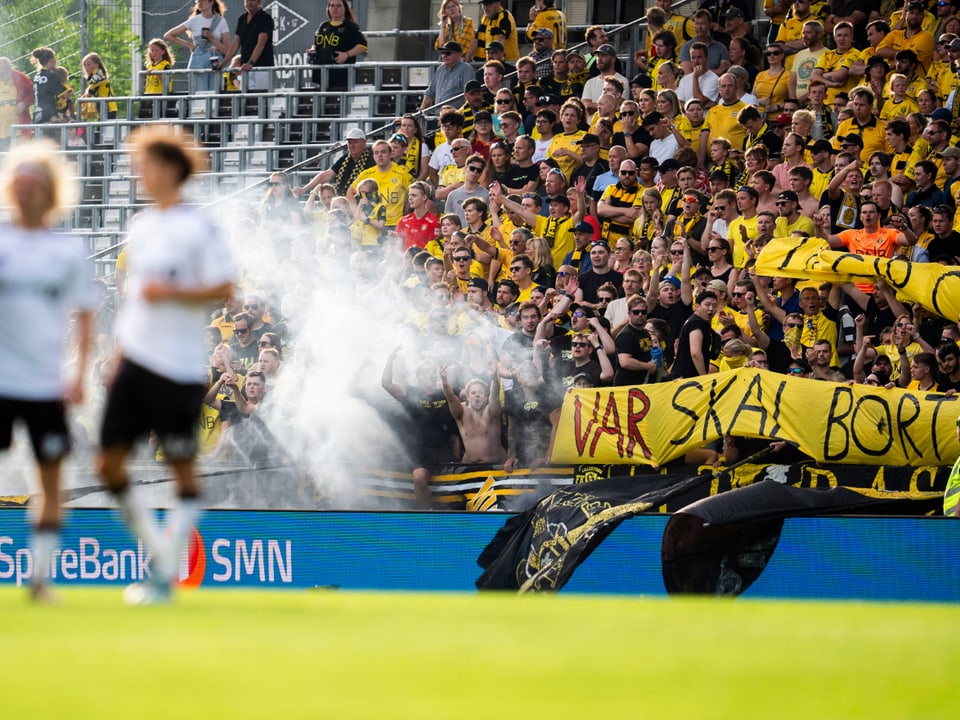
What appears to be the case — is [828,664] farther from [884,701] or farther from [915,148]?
[915,148]

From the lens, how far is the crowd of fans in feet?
48.3

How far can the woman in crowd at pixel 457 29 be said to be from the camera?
21.9m

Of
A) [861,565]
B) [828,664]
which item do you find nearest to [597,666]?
[828,664]

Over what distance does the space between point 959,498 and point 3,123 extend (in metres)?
18.2

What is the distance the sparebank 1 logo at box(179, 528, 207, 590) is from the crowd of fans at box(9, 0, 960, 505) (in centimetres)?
309

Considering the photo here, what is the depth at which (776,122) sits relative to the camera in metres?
16.9

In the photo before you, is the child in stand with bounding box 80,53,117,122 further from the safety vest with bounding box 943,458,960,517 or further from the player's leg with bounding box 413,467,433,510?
the safety vest with bounding box 943,458,960,517

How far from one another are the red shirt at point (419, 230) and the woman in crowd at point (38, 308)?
11879 mm

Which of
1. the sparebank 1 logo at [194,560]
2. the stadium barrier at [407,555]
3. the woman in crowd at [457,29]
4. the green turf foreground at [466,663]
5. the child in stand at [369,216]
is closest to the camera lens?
the green turf foreground at [466,663]

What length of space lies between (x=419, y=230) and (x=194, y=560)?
6891 mm

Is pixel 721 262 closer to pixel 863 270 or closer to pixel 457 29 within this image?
pixel 863 270

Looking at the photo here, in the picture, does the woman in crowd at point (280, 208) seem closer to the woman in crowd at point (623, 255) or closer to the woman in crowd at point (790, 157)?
the woman in crowd at point (623, 255)

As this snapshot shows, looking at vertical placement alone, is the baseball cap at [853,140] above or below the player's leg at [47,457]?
above

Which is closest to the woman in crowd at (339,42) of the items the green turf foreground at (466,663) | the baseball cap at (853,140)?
the baseball cap at (853,140)
